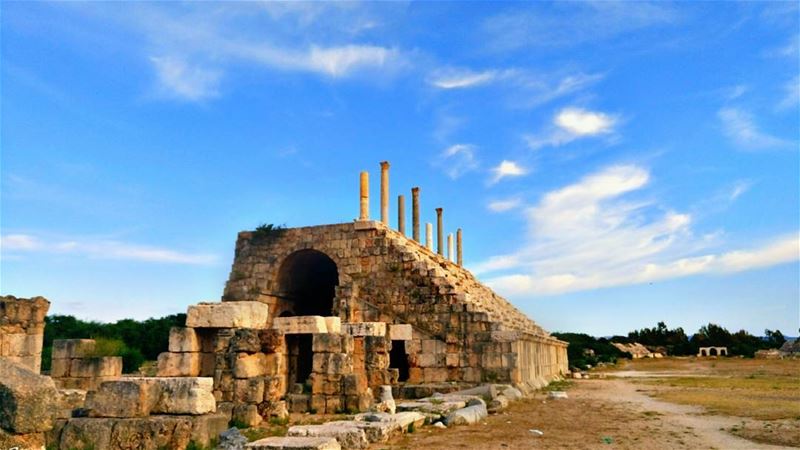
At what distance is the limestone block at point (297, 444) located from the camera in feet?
24.6

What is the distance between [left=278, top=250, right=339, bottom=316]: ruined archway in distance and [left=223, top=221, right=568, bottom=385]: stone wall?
0.07m

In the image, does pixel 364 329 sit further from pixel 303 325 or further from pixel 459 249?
pixel 459 249

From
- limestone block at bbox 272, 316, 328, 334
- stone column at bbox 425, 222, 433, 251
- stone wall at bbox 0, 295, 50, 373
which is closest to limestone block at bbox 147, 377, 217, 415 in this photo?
limestone block at bbox 272, 316, 328, 334

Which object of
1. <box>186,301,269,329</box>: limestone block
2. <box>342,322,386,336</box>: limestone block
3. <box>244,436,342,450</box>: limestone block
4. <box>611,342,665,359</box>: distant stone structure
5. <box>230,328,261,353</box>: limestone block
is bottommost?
<box>611,342,665,359</box>: distant stone structure

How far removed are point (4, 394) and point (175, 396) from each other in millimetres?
2808

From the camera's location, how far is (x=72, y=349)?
15211 mm

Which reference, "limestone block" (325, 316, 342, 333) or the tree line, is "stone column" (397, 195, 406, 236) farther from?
the tree line

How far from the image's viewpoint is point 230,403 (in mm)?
11500

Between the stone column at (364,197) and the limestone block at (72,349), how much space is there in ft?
34.2

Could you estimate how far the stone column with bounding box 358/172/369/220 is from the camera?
23422 mm

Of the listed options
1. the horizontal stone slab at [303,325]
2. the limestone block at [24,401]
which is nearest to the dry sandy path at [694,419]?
the horizontal stone slab at [303,325]

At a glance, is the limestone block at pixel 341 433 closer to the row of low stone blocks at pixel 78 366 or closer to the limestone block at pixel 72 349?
the row of low stone blocks at pixel 78 366

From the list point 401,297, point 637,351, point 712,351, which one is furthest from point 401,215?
point 712,351

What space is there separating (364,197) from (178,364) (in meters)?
11.8
